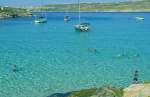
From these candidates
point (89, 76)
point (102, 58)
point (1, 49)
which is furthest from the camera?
point (1, 49)

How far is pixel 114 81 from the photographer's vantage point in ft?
155

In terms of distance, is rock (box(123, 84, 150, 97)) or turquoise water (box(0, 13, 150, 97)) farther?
turquoise water (box(0, 13, 150, 97))

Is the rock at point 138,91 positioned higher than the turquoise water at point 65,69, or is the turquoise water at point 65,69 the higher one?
the rock at point 138,91

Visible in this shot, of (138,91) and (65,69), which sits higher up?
(138,91)

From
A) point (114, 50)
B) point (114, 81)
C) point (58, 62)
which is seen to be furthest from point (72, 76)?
point (114, 50)

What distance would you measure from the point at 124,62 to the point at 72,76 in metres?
12.9

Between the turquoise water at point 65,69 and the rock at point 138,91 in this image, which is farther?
the turquoise water at point 65,69

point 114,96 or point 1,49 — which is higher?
point 114,96

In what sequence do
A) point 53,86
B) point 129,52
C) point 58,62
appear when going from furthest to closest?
point 129,52, point 58,62, point 53,86

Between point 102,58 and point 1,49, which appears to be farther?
point 1,49

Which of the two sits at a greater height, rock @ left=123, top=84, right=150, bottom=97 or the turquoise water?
rock @ left=123, top=84, right=150, bottom=97

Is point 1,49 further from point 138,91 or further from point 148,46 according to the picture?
point 138,91

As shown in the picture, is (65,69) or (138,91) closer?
(138,91)

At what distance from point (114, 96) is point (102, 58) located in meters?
36.8
